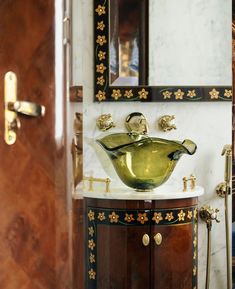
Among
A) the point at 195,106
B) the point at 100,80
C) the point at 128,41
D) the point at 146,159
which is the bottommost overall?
the point at 146,159

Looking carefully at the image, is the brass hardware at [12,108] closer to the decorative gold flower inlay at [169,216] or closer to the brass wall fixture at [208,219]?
the decorative gold flower inlay at [169,216]

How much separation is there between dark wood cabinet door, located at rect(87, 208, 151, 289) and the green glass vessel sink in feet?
0.45

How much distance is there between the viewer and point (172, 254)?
1862 millimetres

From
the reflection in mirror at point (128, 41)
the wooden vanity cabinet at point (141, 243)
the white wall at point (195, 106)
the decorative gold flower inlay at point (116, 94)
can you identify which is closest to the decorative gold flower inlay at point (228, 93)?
the white wall at point (195, 106)

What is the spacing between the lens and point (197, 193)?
1938 millimetres

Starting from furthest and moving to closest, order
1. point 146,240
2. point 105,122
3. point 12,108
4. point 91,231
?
point 105,122 → point 91,231 → point 146,240 → point 12,108

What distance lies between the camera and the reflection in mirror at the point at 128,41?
7.36ft

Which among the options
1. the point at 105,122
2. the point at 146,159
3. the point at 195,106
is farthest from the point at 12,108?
the point at 195,106

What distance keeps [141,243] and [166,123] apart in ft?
2.13

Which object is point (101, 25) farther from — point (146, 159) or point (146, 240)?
point (146, 240)

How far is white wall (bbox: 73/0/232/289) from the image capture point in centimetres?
226

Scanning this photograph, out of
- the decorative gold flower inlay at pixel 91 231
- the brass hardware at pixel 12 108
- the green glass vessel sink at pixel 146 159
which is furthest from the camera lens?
the decorative gold flower inlay at pixel 91 231

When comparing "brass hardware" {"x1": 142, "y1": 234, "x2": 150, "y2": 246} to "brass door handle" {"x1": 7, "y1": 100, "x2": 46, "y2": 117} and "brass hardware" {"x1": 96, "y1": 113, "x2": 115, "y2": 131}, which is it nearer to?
"brass hardware" {"x1": 96, "y1": 113, "x2": 115, "y2": 131}

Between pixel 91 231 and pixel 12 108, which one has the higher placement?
pixel 12 108
